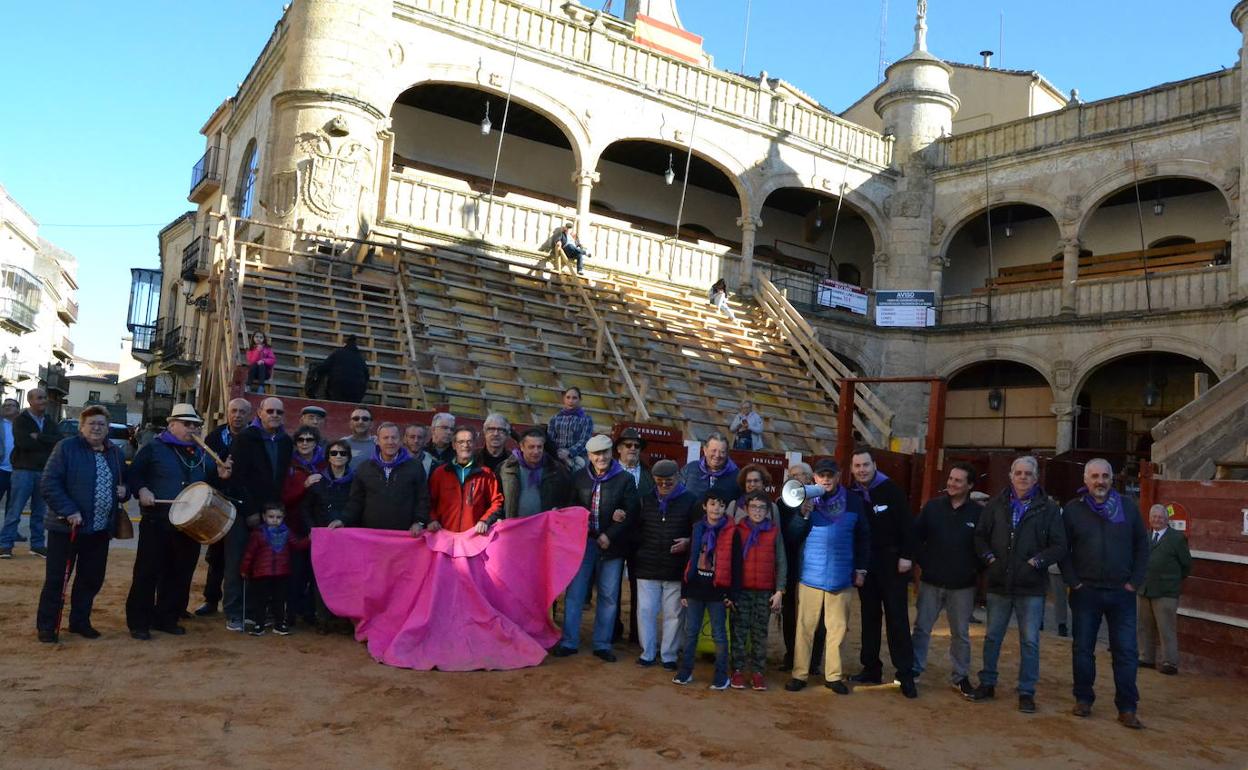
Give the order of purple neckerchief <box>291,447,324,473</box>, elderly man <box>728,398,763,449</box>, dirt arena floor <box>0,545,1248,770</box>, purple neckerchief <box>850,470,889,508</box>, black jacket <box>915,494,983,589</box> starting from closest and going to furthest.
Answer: dirt arena floor <box>0,545,1248,770</box>, black jacket <box>915,494,983,589</box>, purple neckerchief <box>850,470,889,508</box>, purple neckerchief <box>291,447,324,473</box>, elderly man <box>728,398,763,449</box>

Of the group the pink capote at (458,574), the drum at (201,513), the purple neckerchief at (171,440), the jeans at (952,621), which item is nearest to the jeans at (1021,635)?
the jeans at (952,621)

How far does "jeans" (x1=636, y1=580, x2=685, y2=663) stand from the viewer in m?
7.06

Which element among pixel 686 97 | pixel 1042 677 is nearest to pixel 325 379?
pixel 1042 677

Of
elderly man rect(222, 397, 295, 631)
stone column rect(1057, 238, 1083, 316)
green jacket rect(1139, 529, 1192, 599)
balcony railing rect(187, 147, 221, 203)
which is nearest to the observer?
elderly man rect(222, 397, 295, 631)

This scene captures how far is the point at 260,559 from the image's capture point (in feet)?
23.9

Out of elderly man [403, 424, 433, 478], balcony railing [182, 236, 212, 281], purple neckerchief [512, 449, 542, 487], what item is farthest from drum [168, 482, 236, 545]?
balcony railing [182, 236, 212, 281]

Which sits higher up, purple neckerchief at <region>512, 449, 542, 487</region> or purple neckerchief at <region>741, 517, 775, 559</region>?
purple neckerchief at <region>512, 449, 542, 487</region>

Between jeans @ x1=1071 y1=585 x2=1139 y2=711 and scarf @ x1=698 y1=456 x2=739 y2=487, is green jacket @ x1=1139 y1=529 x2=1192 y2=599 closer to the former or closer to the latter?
jeans @ x1=1071 y1=585 x2=1139 y2=711

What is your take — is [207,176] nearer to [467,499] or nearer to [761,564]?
[467,499]

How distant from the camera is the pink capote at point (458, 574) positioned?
6.92 metres

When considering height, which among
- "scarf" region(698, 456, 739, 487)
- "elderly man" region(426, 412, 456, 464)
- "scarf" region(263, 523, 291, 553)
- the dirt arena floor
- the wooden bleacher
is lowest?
the dirt arena floor

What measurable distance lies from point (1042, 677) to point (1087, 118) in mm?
18260

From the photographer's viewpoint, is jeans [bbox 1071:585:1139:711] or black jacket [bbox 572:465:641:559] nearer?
jeans [bbox 1071:585:1139:711]

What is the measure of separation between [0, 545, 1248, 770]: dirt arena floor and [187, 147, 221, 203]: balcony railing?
21.7 m
